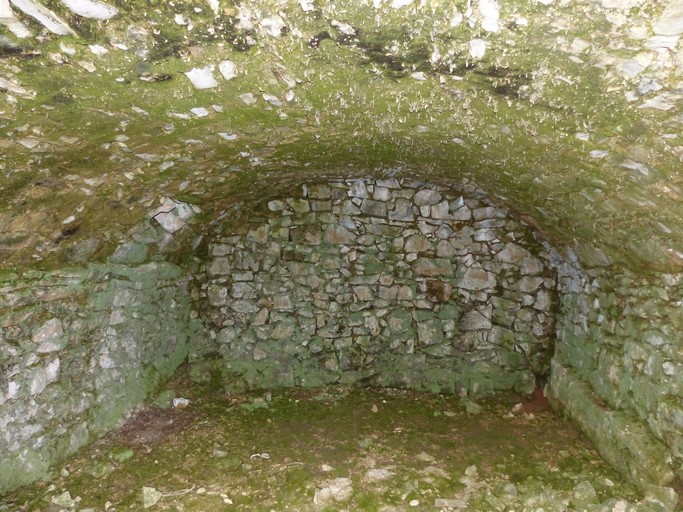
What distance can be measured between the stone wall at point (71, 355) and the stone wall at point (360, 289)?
707 millimetres

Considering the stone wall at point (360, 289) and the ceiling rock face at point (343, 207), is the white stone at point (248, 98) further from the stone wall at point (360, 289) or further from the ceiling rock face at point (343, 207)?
the stone wall at point (360, 289)

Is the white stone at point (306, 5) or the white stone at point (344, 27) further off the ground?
the white stone at point (306, 5)

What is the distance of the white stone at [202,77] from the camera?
1.97m

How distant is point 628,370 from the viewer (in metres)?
3.07

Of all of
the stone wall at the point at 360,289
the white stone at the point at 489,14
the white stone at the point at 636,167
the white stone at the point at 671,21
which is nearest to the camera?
the white stone at the point at 671,21

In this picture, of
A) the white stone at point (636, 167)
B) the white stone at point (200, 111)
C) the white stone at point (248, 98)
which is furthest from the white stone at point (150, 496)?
the white stone at point (636, 167)

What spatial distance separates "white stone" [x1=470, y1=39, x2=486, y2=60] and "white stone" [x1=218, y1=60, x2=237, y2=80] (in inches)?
36.6

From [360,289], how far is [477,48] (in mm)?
2969

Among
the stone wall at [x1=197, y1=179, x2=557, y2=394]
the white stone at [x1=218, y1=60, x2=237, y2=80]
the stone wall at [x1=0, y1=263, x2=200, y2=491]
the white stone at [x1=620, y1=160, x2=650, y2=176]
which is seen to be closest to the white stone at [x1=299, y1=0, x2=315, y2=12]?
the white stone at [x1=218, y1=60, x2=237, y2=80]

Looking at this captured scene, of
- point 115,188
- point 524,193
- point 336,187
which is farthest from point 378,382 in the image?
point 115,188

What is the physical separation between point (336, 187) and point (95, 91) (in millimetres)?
2758

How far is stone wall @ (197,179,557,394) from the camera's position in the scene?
4469mm

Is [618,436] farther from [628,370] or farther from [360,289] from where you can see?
[360,289]

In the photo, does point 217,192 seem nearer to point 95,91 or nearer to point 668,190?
point 95,91
